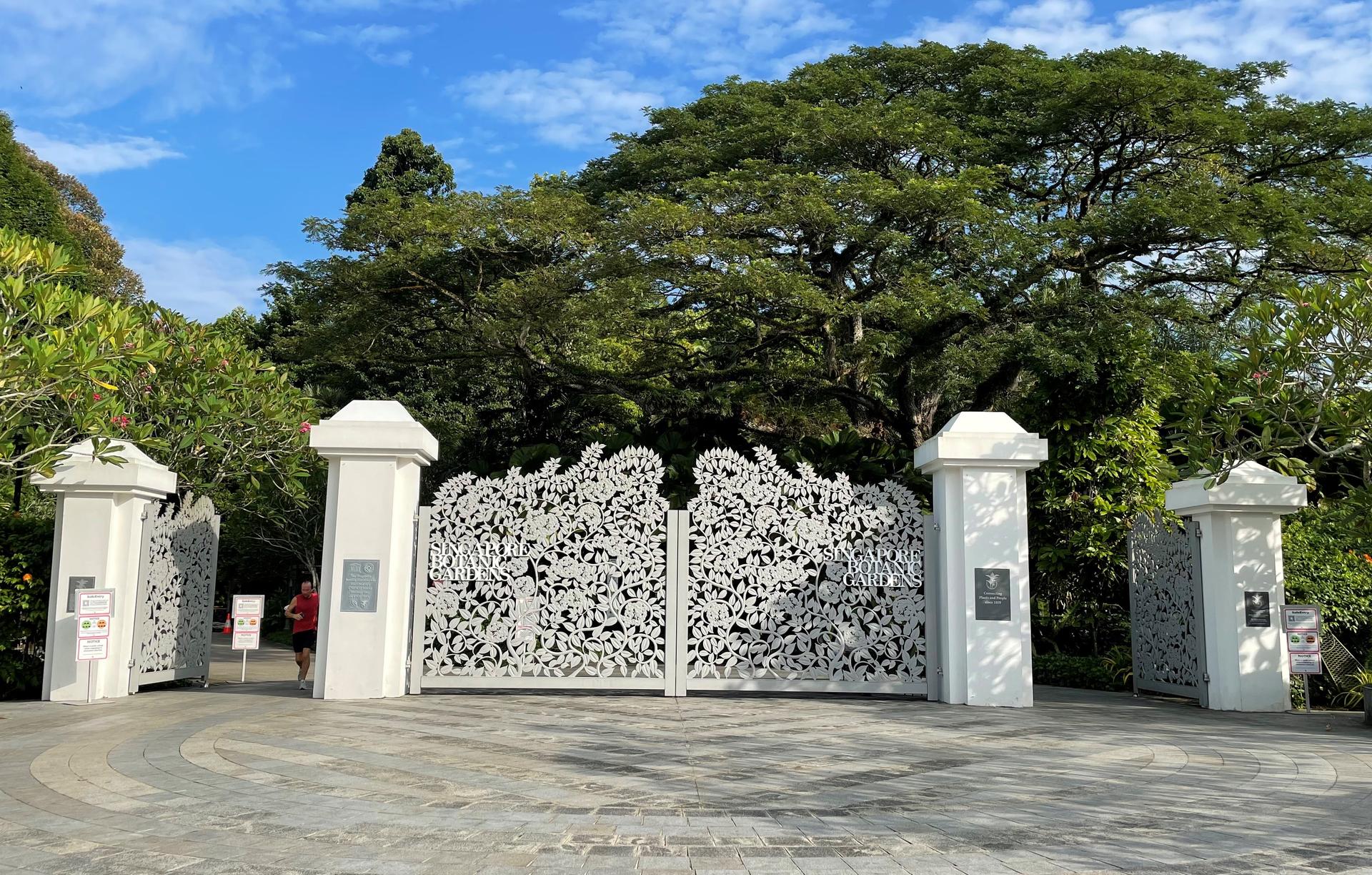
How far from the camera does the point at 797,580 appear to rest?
9.93m

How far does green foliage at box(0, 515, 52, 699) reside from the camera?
990cm

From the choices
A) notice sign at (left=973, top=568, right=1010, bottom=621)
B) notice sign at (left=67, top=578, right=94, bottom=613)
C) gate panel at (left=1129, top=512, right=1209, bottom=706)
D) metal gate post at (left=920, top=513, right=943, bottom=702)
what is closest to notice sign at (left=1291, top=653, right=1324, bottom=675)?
gate panel at (left=1129, top=512, right=1209, bottom=706)

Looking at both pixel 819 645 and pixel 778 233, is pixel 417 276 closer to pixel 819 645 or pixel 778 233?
pixel 778 233

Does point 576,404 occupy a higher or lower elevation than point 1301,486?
higher

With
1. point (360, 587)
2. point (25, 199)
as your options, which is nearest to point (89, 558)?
point (360, 587)

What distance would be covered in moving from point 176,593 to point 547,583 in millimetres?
4069

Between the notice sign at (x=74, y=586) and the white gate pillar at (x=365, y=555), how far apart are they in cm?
225

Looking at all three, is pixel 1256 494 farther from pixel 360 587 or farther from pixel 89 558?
pixel 89 558

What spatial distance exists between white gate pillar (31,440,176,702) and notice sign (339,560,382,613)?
2283mm

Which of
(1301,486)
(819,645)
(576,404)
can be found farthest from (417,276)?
(1301,486)

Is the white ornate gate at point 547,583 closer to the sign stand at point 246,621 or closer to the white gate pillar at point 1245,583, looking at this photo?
the sign stand at point 246,621

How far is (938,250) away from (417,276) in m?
8.35

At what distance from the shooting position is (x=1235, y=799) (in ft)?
18.1

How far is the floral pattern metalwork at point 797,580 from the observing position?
387 inches
